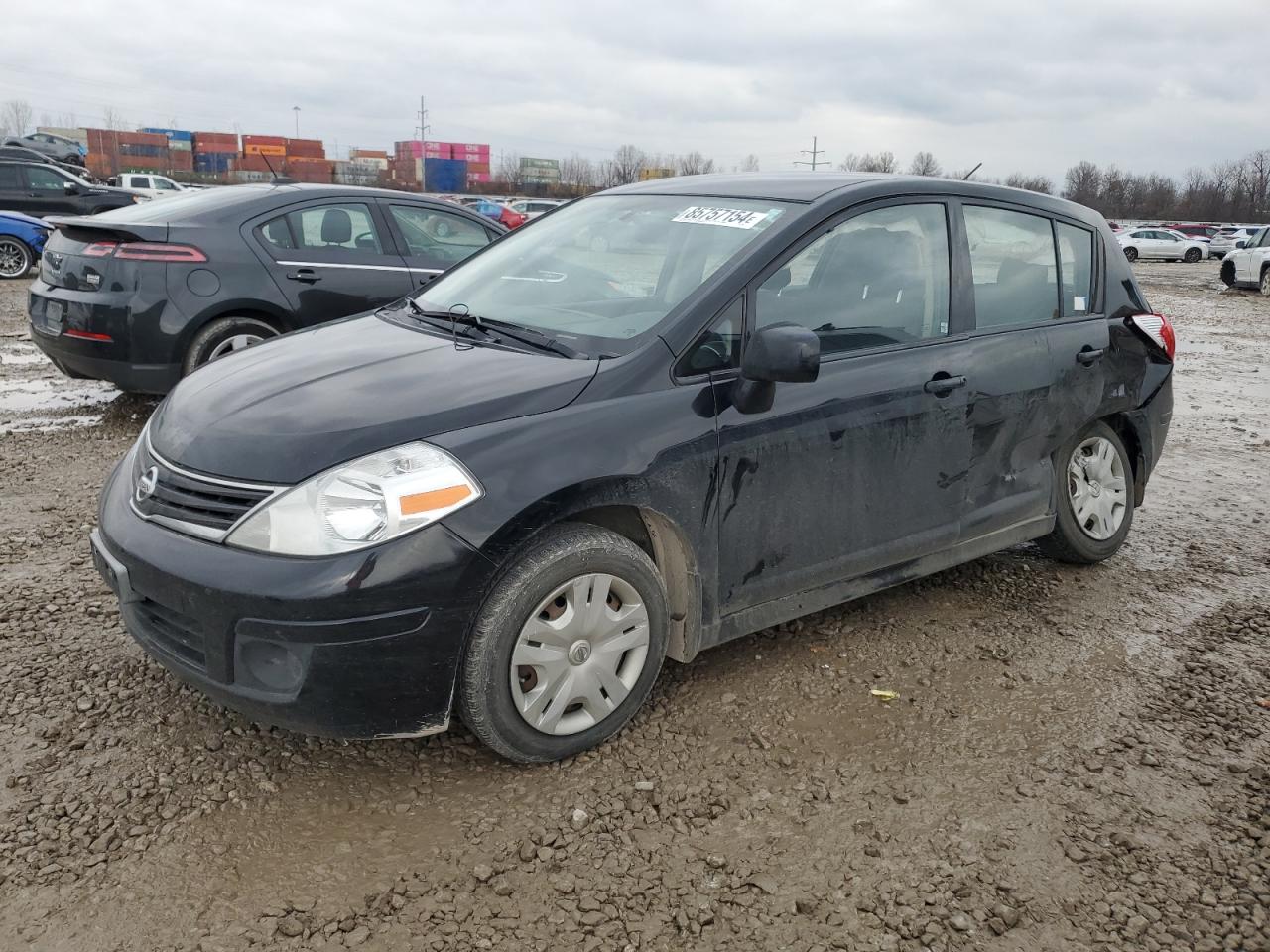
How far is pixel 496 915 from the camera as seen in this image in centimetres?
240

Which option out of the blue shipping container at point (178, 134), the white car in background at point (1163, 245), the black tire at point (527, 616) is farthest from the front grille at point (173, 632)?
the blue shipping container at point (178, 134)

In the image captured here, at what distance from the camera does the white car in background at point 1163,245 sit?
41312mm

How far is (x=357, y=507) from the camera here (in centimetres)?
261

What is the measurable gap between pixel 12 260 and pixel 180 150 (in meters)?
85.4

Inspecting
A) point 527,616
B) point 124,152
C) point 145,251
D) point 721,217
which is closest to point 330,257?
point 145,251

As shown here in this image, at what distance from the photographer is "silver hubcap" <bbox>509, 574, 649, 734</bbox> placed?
9.31 feet

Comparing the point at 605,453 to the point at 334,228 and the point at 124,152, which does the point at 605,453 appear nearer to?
the point at 334,228

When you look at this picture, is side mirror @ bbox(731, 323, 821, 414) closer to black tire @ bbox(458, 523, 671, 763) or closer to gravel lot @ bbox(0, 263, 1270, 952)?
black tire @ bbox(458, 523, 671, 763)

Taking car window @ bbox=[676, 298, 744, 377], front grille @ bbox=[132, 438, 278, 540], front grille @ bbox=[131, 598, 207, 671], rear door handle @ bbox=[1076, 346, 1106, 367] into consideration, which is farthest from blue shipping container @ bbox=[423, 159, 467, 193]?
front grille @ bbox=[131, 598, 207, 671]

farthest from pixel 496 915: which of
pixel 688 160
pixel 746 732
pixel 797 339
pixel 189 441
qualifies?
pixel 688 160

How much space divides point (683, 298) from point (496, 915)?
1.87 m

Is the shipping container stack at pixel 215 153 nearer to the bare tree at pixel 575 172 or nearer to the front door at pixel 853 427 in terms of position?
the bare tree at pixel 575 172

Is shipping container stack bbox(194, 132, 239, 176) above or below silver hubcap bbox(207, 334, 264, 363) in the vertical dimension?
above

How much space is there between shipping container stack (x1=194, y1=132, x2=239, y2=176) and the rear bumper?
8804cm
